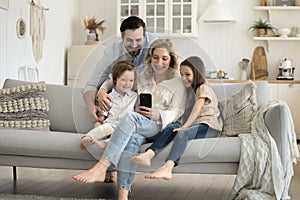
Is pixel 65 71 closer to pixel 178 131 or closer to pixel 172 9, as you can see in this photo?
pixel 172 9

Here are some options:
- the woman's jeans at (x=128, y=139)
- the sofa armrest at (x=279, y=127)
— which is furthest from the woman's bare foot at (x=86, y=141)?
the sofa armrest at (x=279, y=127)

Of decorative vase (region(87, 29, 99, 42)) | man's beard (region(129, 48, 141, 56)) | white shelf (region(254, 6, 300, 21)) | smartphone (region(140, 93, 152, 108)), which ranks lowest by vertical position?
smartphone (region(140, 93, 152, 108))

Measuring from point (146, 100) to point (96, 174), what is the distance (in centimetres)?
56

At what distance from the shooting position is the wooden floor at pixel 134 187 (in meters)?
4.07

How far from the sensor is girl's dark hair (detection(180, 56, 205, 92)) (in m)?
3.36

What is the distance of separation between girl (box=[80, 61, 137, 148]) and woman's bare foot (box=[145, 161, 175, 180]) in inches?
14.0

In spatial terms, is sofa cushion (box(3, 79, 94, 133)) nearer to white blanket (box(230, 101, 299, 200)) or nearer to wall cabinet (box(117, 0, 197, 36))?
white blanket (box(230, 101, 299, 200))

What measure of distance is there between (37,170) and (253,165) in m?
2.19

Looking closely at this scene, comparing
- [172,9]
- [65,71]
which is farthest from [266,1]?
[65,71]

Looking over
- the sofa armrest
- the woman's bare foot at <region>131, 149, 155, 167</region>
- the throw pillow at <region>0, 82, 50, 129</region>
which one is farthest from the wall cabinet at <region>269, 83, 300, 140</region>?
the woman's bare foot at <region>131, 149, 155, 167</region>

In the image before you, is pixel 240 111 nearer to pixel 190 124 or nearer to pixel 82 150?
pixel 190 124

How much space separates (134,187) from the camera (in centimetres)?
436

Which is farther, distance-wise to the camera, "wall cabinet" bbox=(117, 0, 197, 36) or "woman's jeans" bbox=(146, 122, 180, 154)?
"wall cabinet" bbox=(117, 0, 197, 36)

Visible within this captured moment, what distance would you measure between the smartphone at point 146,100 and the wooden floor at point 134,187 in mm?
880
